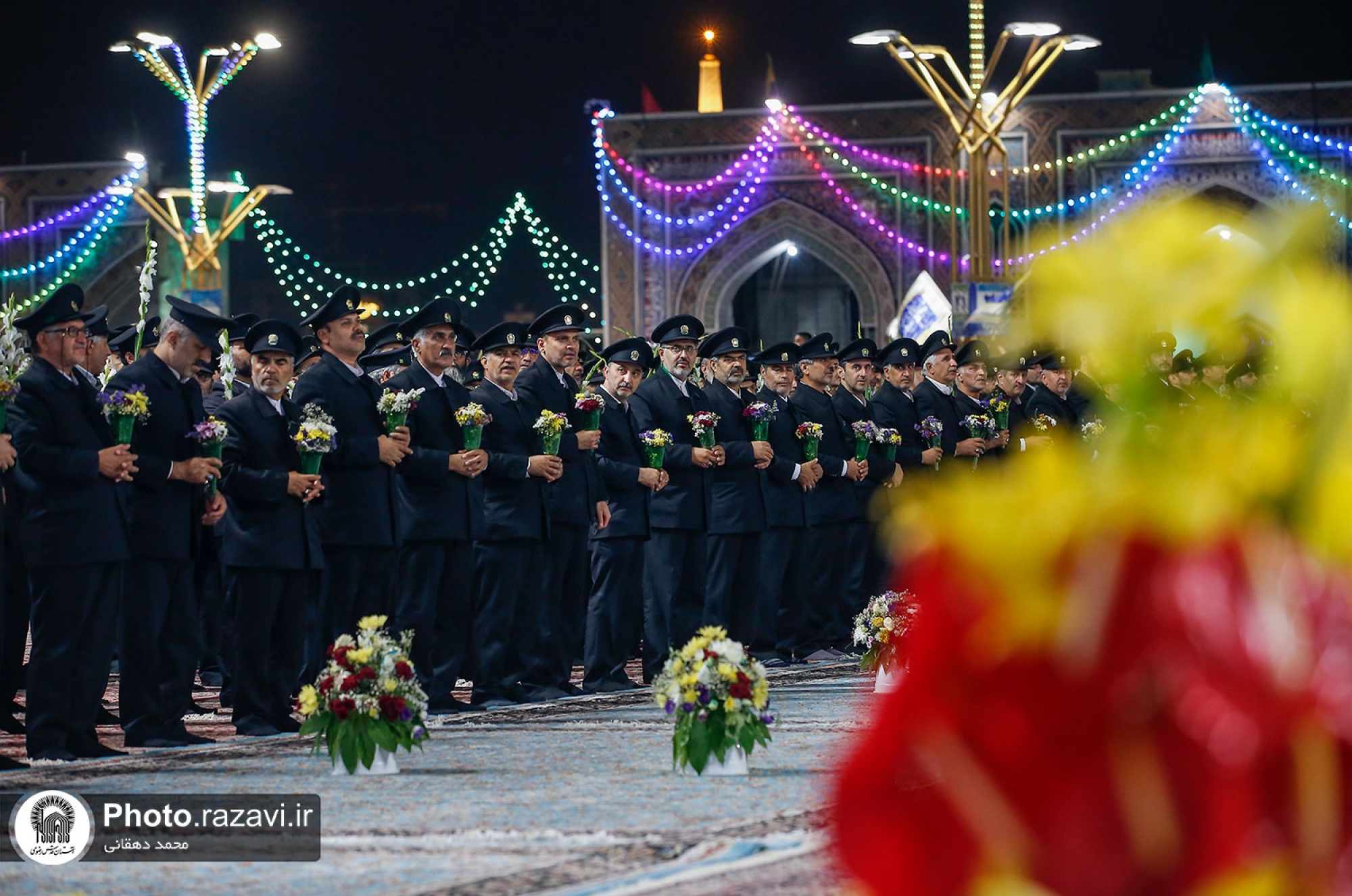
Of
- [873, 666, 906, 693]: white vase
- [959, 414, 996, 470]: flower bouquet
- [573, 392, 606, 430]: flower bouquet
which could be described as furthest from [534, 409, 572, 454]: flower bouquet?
[959, 414, 996, 470]: flower bouquet

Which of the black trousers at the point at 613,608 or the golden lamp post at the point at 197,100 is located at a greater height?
the golden lamp post at the point at 197,100

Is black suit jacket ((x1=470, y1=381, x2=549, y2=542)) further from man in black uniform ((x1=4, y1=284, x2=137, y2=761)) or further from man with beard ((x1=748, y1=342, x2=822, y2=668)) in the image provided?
man in black uniform ((x1=4, y1=284, x2=137, y2=761))

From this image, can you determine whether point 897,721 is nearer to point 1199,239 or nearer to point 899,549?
point 899,549

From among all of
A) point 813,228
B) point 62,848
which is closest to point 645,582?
point 62,848

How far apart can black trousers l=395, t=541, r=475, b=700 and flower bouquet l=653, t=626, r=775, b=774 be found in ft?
8.94

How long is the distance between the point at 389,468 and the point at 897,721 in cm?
854

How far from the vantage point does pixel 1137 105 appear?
3014 centimetres

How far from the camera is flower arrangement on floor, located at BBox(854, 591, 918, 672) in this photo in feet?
32.1

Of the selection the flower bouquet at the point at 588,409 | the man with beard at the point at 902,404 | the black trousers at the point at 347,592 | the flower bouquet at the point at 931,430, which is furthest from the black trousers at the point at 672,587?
the flower bouquet at the point at 931,430

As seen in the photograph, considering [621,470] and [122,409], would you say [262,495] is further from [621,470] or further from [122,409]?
[621,470]

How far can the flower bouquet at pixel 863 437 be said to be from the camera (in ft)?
42.8

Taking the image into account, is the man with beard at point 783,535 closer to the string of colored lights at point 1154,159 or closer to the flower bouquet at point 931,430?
the flower bouquet at point 931,430

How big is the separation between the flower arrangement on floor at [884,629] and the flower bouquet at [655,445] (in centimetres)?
168

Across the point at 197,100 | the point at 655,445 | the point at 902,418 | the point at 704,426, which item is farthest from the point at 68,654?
→ the point at 197,100
